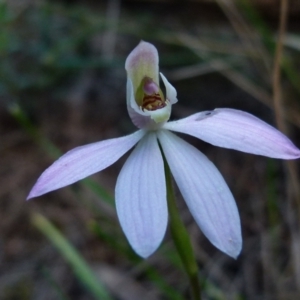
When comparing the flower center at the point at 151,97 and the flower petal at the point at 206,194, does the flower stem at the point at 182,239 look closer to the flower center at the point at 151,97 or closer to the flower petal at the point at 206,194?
the flower petal at the point at 206,194

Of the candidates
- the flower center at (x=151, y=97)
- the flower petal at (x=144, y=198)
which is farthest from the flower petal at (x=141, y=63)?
the flower petal at (x=144, y=198)

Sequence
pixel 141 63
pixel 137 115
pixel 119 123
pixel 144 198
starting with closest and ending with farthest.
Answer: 1. pixel 144 198
2. pixel 137 115
3. pixel 141 63
4. pixel 119 123

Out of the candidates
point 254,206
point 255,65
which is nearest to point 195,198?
point 254,206

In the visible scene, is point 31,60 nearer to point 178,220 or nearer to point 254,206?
point 254,206

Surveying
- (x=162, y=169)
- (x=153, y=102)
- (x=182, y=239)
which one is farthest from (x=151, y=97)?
(x=182, y=239)

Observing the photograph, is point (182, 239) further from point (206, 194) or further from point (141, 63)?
point (141, 63)

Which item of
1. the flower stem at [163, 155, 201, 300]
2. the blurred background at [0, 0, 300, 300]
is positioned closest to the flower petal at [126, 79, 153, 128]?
the flower stem at [163, 155, 201, 300]
